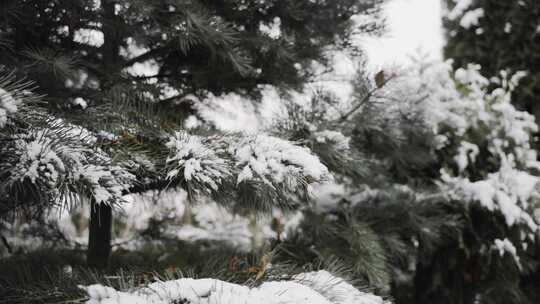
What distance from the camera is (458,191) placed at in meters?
1.98

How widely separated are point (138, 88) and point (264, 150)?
2.09ft

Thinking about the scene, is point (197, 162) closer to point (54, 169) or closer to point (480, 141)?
point (54, 169)

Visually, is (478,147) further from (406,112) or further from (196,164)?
(196,164)

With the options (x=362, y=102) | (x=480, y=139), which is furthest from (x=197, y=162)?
(x=480, y=139)

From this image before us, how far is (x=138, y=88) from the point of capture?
1.43 metres

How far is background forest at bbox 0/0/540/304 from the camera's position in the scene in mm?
923

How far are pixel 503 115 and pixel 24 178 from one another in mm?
2100

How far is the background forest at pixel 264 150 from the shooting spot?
92 cm

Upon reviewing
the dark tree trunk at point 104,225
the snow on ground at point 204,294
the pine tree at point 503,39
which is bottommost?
the snow on ground at point 204,294

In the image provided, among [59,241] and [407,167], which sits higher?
[407,167]

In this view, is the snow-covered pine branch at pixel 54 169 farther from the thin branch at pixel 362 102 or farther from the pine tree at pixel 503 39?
the pine tree at pixel 503 39

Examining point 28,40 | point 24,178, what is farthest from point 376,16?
point 24,178

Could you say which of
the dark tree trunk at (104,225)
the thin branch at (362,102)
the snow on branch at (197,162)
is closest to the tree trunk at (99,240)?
the dark tree trunk at (104,225)

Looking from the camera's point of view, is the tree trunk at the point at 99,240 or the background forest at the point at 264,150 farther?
the tree trunk at the point at 99,240
